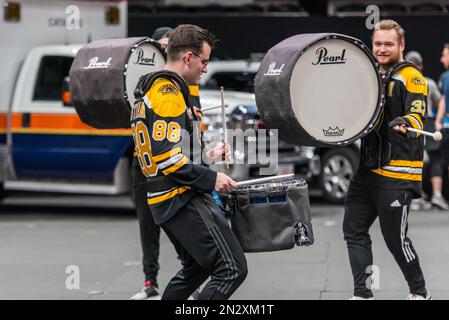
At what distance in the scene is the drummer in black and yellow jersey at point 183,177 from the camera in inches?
236

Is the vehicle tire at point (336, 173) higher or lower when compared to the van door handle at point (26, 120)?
lower

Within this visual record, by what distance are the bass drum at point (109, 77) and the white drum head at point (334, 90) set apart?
1.45 meters

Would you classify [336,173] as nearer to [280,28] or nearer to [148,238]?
[280,28]

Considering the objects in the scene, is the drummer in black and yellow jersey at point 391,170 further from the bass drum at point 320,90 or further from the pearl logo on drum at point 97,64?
the pearl logo on drum at point 97,64

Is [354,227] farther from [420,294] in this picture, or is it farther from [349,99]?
[349,99]

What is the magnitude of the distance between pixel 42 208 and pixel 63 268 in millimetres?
5979

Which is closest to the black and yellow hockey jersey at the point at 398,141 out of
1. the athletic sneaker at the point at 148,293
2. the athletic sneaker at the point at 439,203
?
the athletic sneaker at the point at 148,293

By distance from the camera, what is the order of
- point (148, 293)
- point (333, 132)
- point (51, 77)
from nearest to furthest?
point (333, 132), point (148, 293), point (51, 77)

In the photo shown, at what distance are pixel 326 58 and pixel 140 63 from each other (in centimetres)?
161

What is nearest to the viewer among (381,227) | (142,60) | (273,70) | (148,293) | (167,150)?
(167,150)

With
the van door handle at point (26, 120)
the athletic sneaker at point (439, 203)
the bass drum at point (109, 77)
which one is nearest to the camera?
the bass drum at point (109, 77)

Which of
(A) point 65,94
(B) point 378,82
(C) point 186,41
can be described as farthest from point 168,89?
(A) point 65,94

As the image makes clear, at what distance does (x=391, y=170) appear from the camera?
7.36 m
